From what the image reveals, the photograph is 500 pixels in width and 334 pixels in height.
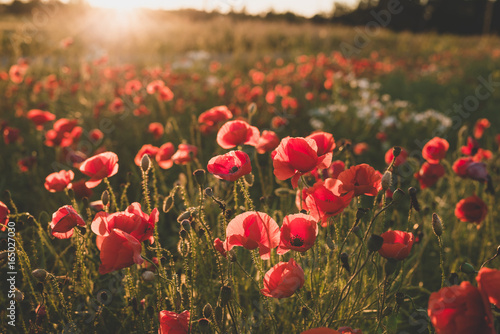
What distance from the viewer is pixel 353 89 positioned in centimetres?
579

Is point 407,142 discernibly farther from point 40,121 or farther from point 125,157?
point 40,121

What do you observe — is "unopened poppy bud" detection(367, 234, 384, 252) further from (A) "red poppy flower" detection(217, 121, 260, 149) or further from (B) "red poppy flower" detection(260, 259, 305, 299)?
(A) "red poppy flower" detection(217, 121, 260, 149)

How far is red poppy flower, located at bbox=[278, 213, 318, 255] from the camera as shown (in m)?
1.03

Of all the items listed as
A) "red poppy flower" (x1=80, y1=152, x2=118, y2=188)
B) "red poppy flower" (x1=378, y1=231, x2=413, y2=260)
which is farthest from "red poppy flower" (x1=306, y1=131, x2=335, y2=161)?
"red poppy flower" (x1=80, y1=152, x2=118, y2=188)

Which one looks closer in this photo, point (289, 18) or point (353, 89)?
Answer: point (353, 89)

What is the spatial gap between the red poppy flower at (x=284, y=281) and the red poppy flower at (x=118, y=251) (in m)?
0.34

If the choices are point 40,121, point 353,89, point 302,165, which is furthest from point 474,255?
point 353,89

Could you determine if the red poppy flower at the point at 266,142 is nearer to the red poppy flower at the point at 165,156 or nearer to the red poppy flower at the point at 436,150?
the red poppy flower at the point at 165,156

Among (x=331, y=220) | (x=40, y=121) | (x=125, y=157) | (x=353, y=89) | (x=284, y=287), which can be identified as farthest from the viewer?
(x=353, y=89)

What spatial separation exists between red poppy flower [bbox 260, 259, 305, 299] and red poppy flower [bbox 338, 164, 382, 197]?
27cm

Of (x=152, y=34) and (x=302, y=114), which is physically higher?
(x=152, y=34)

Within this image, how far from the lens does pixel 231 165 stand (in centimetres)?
119

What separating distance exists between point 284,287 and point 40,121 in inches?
87.8

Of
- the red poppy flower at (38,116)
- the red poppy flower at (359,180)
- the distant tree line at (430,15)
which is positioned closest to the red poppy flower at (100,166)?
the red poppy flower at (359,180)
